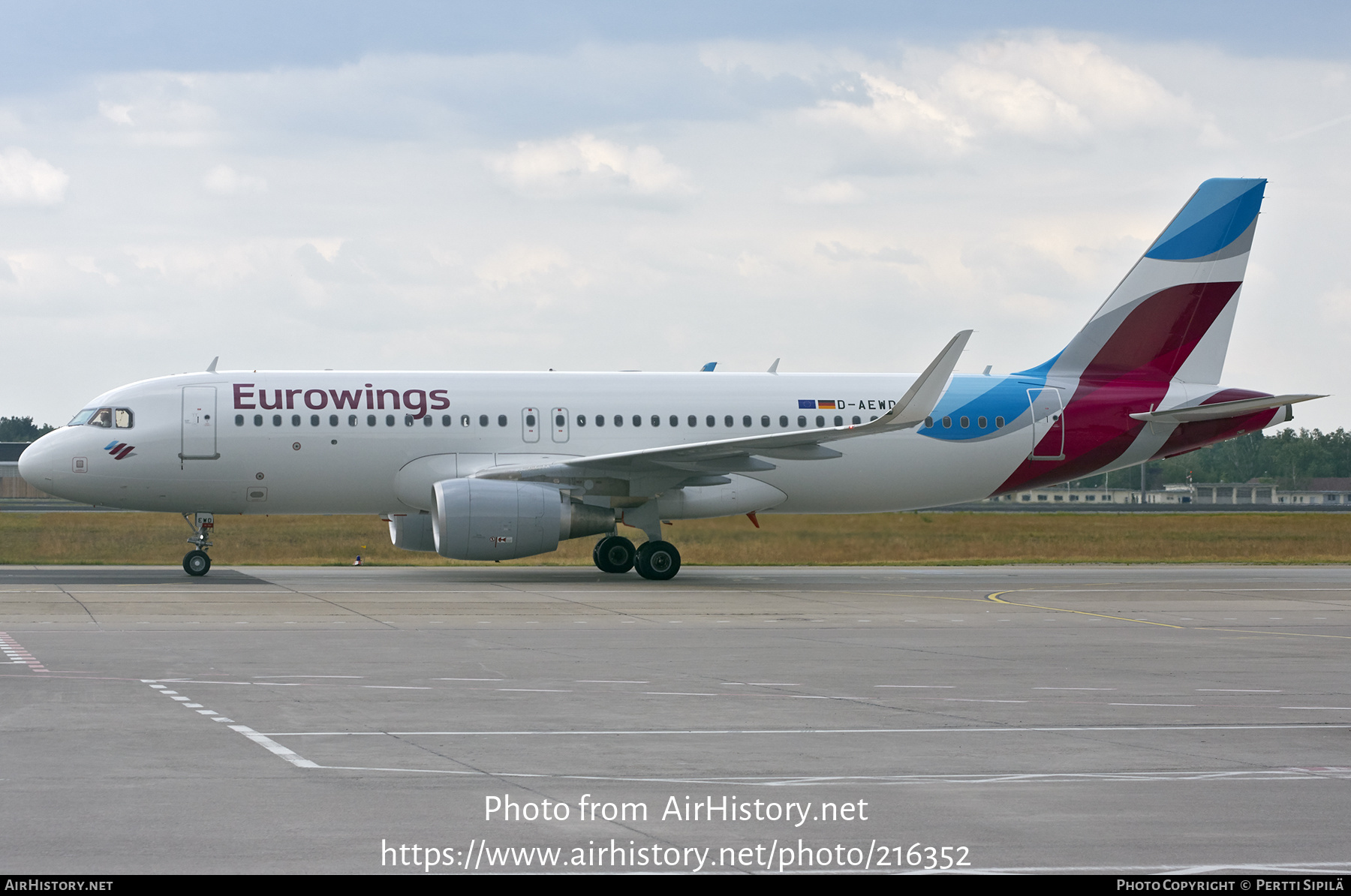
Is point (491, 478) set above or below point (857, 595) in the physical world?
above

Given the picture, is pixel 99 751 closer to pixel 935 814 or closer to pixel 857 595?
pixel 935 814

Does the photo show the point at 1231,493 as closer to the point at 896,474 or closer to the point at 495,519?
the point at 896,474

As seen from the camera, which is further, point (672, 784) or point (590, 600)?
point (590, 600)

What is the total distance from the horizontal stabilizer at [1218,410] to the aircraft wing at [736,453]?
5.92m

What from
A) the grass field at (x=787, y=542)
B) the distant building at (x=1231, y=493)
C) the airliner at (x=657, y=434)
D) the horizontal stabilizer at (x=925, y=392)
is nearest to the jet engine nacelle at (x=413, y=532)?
the airliner at (x=657, y=434)

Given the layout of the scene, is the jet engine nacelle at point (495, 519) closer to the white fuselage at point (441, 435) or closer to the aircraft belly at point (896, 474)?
the white fuselage at point (441, 435)

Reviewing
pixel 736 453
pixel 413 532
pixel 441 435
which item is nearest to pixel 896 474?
pixel 736 453

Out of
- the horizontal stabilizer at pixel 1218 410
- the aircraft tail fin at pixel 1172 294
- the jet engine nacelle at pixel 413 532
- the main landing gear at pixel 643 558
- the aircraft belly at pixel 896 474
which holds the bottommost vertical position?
the main landing gear at pixel 643 558

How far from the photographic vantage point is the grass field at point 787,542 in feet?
114

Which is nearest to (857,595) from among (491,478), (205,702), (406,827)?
(491,478)

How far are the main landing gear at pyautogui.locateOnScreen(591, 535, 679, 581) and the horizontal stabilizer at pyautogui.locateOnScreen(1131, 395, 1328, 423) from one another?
1052 centimetres
